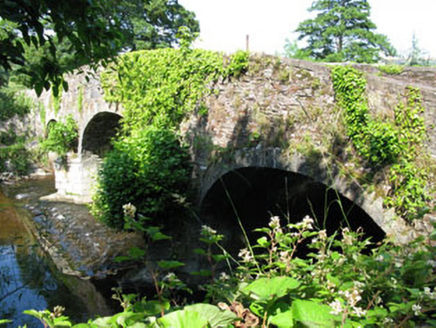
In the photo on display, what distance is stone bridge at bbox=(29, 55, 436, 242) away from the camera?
3.56m

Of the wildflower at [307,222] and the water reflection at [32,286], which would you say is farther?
the water reflection at [32,286]

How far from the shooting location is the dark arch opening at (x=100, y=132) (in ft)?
29.9

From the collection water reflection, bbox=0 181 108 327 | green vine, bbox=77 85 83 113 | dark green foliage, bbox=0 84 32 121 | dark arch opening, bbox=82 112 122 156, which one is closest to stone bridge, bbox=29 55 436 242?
water reflection, bbox=0 181 108 327

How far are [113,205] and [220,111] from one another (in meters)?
2.03

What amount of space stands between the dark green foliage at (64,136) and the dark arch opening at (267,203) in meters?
5.94

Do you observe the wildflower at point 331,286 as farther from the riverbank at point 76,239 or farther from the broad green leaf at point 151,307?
the riverbank at point 76,239

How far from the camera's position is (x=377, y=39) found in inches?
754

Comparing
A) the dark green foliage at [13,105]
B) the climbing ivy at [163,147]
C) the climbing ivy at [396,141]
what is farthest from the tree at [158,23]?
Answer: the climbing ivy at [396,141]

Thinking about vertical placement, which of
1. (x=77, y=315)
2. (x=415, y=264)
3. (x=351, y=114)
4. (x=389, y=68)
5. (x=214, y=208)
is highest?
(x=389, y=68)

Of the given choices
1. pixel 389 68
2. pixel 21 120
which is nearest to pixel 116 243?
pixel 389 68

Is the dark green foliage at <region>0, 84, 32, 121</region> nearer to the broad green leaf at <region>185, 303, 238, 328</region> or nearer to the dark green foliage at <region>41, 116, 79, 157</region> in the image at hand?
the dark green foliage at <region>41, 116, 79, 157</region>

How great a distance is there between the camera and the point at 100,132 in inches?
390

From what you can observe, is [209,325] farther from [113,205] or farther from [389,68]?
[389,68]

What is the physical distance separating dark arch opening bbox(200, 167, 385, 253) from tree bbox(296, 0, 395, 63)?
1516 cm
